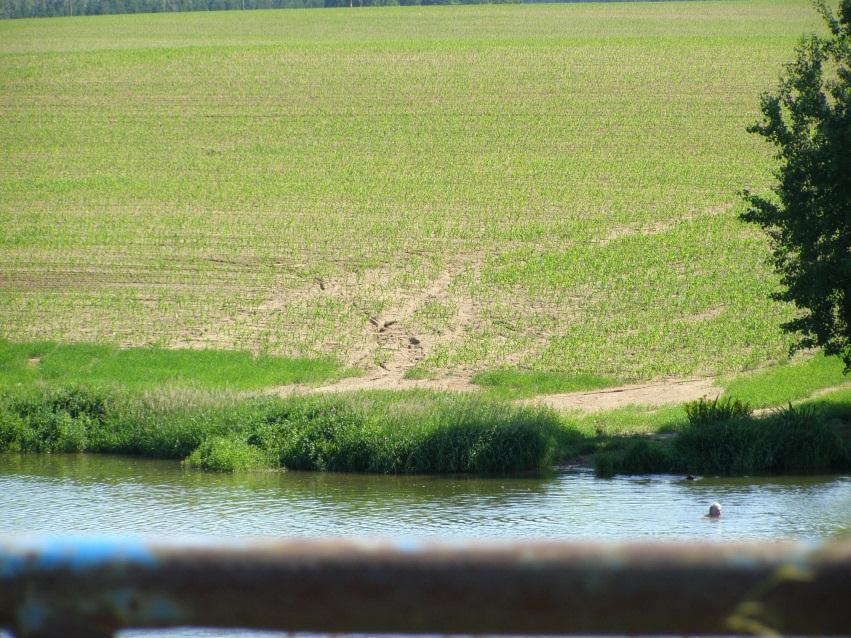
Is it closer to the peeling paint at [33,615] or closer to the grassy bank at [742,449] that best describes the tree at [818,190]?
the grassy bank at [742,449]

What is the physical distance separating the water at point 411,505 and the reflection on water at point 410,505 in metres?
0.03

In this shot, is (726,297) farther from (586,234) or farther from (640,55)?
(640,55)

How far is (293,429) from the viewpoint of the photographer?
1085 inches

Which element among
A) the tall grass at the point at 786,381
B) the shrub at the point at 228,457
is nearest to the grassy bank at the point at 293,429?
the shrub at the point at 228,457

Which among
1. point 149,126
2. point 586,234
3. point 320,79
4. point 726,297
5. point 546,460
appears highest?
point 320,79

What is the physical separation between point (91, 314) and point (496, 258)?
14.7 m

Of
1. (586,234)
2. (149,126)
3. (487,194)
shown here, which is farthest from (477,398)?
(149,126)

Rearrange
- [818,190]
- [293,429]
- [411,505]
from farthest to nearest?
[293,429] → [818,190] → [411,505]

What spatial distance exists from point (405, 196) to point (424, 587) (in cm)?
4744

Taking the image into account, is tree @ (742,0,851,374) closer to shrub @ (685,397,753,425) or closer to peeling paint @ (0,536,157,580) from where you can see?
shrub @ (685,397,753,425)

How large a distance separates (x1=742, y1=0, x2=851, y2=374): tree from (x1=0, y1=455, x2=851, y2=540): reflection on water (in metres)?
4.12

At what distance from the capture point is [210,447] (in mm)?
27422

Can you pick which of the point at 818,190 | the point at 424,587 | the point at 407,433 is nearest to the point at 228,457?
the point at 407,433

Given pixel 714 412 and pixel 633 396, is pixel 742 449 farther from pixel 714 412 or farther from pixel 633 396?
pixel 633 396
